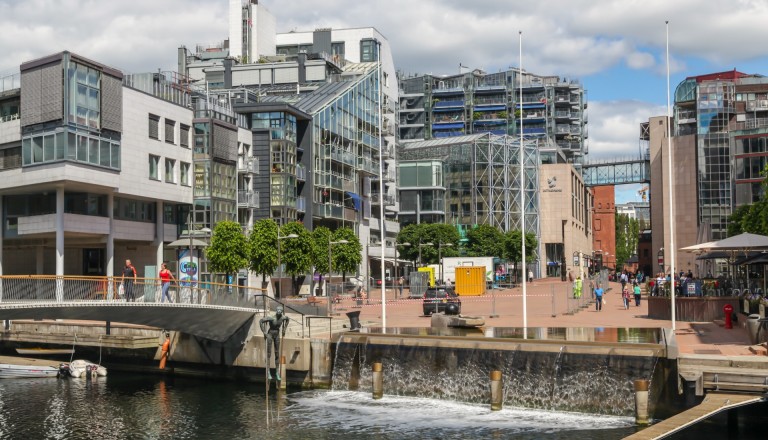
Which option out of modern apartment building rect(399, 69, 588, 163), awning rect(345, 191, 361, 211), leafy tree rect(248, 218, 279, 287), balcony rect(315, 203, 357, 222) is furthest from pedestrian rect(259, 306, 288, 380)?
modern apartment building rect(399, 69, 588, 163)

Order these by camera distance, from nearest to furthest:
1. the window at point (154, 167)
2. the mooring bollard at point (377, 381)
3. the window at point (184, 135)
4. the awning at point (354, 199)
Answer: the mooring bollard at point (377, 381) < the window at point (154, 167) < the window at point (184, 135) < the awning at point (354, 199)

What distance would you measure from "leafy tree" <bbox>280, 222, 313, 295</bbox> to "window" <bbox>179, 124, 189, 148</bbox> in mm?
10672

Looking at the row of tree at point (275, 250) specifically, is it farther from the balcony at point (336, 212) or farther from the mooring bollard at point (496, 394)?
the mooring bollard at point (496, 394)

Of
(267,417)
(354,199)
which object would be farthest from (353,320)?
(354,199)

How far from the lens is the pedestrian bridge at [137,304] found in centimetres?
3569

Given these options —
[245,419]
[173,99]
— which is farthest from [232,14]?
[245,419]

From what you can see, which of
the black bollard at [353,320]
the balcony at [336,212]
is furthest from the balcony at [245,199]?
the black bollard at [353,320]

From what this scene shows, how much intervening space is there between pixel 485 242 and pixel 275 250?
53.6 meters

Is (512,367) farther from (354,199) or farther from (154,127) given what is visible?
(354,199)

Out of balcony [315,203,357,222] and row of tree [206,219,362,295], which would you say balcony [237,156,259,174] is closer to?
row of tree [206,219,362,295]

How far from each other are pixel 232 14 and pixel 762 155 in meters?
73.4

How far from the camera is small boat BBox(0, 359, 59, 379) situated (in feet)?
155

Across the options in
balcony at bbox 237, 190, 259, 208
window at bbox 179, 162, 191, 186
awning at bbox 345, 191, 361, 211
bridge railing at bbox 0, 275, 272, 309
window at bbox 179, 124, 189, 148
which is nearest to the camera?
bridge railing at bbox 0, 275, 272, 309

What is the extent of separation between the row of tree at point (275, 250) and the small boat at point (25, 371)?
16.7 meters
